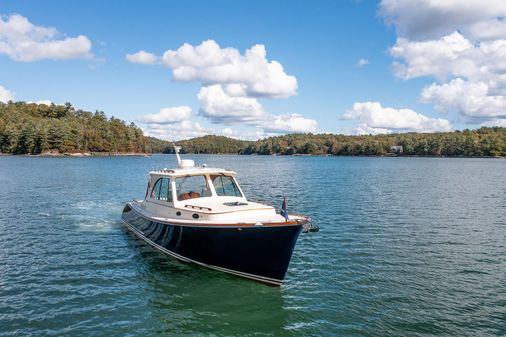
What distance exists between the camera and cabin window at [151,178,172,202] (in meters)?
18.0

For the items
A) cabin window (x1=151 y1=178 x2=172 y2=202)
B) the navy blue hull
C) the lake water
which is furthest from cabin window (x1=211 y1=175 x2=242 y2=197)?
the lake water

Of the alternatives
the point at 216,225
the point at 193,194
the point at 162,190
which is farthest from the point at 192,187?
the point at 216,225

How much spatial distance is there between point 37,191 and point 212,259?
35114 millimetres

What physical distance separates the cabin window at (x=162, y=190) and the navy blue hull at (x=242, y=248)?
6.29 ft

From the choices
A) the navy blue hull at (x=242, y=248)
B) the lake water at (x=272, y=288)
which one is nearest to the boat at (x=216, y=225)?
the navy blue hull at (x=242, y=248)

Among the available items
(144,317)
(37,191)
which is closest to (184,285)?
(144,317)

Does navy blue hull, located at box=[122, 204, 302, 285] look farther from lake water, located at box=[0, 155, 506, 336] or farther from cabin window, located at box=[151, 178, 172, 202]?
cabin window, located at box=[151, 178, 172, 202]

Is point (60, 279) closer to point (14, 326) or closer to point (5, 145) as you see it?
point (14, 326)

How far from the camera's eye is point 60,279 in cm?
1527

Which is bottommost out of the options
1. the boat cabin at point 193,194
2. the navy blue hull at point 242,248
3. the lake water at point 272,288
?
the lake water at point 272,288

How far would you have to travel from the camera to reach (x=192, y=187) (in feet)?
59.4

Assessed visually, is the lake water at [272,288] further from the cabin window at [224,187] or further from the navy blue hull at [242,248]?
the cabin window at [224,187]

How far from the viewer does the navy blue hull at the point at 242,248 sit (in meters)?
13.8

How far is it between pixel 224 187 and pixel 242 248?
4664 millimetres
